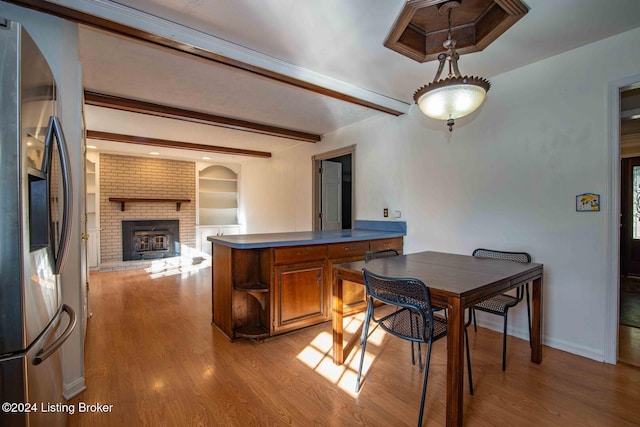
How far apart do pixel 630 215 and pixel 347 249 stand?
5121 millimetres

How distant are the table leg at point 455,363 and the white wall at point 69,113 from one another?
2.24 metres

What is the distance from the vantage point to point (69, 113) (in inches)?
75.4

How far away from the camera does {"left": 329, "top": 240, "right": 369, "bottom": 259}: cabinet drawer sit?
10.0 feet

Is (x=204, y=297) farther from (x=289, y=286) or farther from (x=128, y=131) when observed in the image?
(x=128, y=131)

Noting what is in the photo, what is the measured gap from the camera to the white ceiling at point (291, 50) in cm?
191

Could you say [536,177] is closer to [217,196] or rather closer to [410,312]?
[410,312]

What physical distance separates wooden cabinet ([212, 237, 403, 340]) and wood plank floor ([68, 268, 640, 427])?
5.8 inches

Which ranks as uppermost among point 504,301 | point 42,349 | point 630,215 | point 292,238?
point 630,215

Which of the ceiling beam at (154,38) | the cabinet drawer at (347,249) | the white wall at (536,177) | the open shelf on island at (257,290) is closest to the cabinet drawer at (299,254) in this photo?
the cabinet drawer at (347,249)

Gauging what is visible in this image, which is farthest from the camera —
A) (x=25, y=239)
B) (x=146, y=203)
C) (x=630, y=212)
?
(x=146, y=203)

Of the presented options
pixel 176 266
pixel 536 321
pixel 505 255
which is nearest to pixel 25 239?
pixel 536 321

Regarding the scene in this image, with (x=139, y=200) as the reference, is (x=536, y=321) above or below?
below

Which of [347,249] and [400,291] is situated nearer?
[400,291]

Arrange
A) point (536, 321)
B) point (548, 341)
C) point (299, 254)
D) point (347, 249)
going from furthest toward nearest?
point (347, 249) → point (299, 254) → point (548, 341) → point (536, 321)
